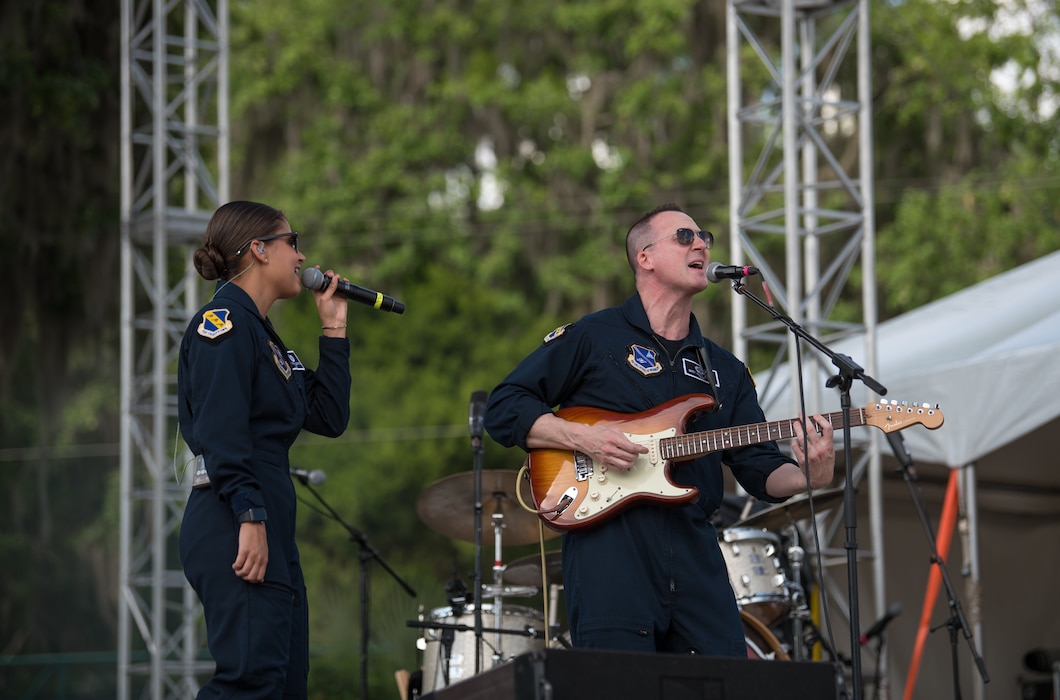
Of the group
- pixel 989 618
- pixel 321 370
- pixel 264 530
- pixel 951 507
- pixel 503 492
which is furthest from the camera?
pixel 989 618

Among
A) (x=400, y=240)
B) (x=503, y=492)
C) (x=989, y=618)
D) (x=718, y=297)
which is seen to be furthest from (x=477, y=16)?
(x=503, y=492)

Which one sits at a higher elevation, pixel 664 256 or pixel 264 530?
pixel 664 256

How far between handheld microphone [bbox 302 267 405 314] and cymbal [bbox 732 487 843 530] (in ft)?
9.76

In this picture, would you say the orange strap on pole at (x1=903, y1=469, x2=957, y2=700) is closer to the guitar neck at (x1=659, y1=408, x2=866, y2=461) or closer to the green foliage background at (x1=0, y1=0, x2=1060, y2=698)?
the guitar neck at (x1=659, y1=408, x2=866, y2=461)

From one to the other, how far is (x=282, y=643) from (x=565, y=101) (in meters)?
19.5

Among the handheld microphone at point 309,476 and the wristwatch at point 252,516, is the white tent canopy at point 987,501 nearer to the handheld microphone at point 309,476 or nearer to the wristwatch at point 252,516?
the handheld microphone at point 309,476

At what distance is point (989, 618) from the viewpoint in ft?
31.5

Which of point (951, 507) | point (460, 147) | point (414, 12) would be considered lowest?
point (951, 507)

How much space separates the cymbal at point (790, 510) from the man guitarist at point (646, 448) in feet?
7.83

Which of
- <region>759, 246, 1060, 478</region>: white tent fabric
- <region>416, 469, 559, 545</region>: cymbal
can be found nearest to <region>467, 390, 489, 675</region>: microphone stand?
<region>416, 469, 559, 545</region>: cymbal

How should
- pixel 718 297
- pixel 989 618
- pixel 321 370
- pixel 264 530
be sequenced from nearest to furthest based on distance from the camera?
pixel 264 530 < pixel 321 370 < pixel 989 618 < pixel 718 297

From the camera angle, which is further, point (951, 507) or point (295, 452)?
point (295, 452)

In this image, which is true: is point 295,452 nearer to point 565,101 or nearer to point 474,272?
point 474,272

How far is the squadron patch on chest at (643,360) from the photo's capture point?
4422mm
